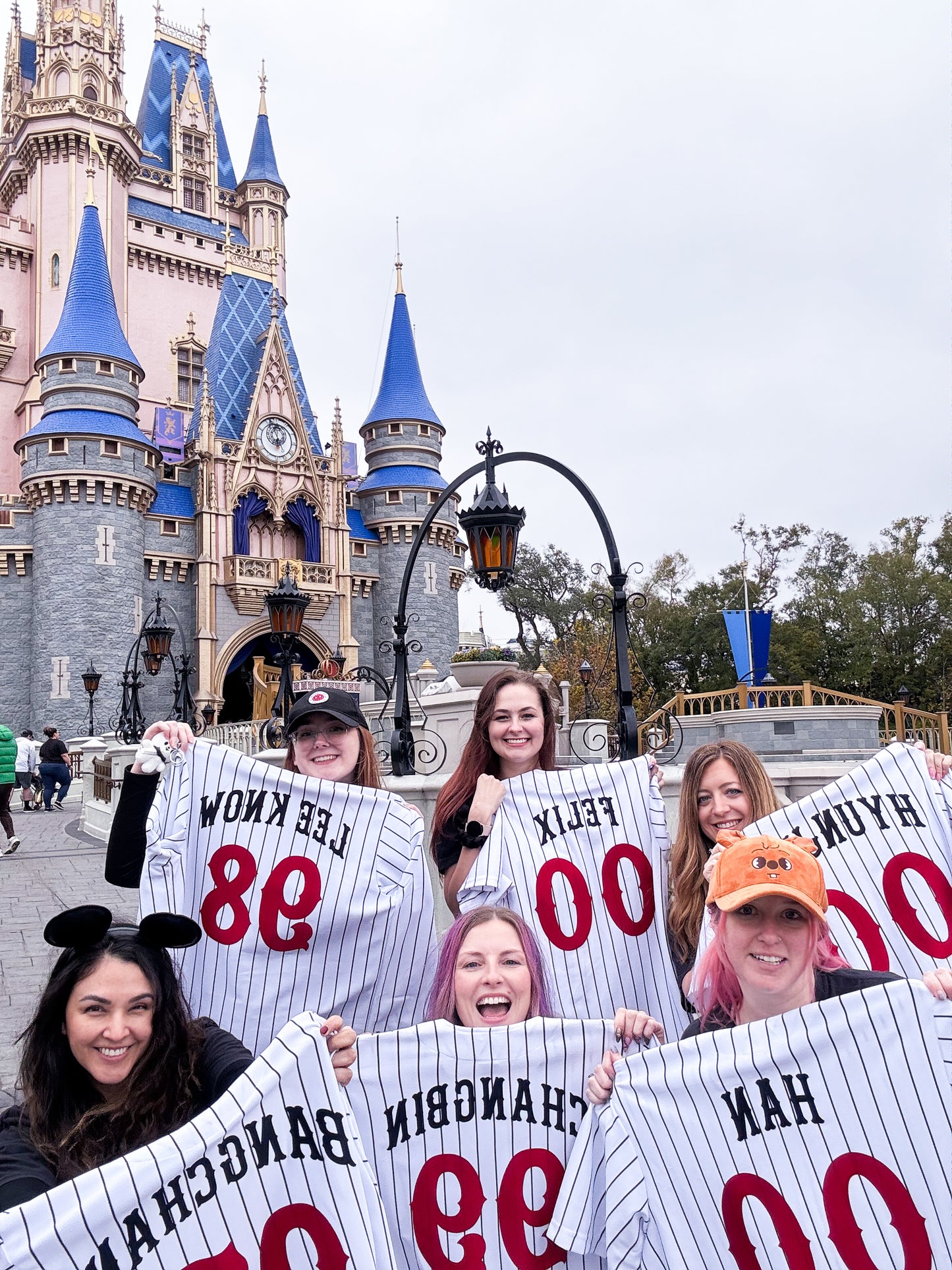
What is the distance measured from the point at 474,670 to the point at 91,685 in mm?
15741

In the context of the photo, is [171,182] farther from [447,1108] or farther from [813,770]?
[447,1108]

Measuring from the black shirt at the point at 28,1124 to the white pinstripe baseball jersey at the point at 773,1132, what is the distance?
857 mm

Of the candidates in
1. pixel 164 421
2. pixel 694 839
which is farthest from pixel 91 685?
pixel 694 839

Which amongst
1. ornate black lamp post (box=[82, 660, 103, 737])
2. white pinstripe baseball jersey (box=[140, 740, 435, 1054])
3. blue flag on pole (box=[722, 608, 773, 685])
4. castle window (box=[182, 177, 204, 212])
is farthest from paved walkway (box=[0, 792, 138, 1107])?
castle window (box=[182, 177, 204, 212])

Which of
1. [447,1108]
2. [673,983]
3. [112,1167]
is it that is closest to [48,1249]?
[112,1167]

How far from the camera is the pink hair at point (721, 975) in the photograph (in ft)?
7.68

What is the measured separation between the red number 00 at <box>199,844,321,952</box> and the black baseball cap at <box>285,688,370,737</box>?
484 millimetres

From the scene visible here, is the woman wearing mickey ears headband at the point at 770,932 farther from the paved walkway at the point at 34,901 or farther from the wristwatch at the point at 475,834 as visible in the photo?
the paved walkway at the point at 34,901

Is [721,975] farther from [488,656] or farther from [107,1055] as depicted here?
[488,656]

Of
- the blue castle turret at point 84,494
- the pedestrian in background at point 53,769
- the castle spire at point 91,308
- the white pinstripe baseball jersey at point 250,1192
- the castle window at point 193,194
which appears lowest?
the white pinstripe baseball jersey at point 250,1192

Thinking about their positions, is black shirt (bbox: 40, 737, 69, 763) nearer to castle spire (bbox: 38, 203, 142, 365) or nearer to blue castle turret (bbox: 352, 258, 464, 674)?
blue castle turret (bbox: 352, 258, 464, 674)

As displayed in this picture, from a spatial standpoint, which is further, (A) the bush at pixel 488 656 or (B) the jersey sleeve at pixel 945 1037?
(A) the bush at pixel 488 656

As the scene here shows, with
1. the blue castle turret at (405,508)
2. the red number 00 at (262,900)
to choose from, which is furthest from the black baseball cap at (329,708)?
the blue castle turret at (405,508)

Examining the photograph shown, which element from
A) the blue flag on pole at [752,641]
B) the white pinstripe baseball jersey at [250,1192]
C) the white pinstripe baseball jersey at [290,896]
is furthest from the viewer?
the blue flag on pole at [752,641]
